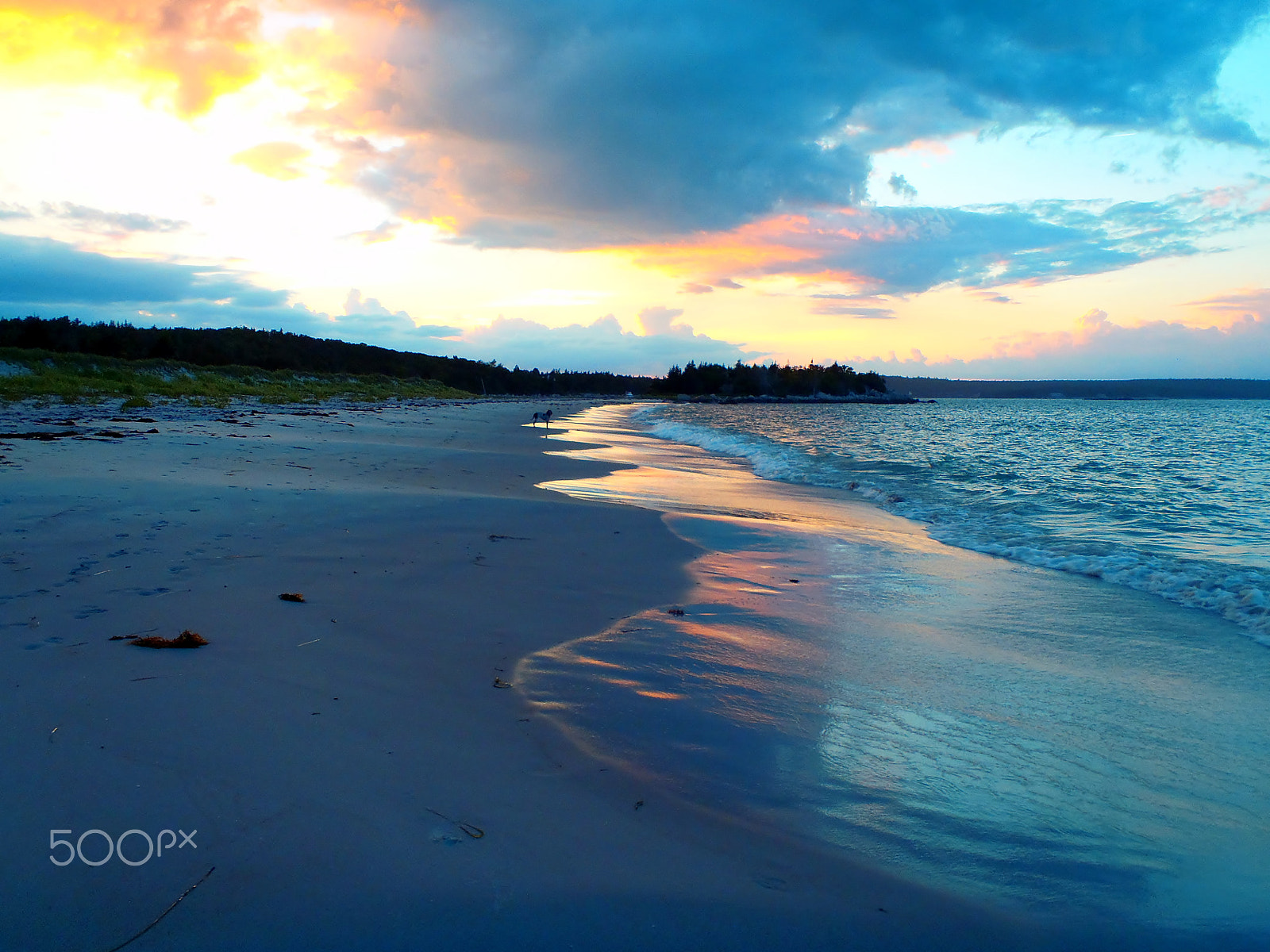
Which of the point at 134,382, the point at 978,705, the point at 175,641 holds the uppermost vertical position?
the point at 134,382

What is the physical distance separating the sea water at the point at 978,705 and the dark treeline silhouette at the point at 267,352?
1228 inches

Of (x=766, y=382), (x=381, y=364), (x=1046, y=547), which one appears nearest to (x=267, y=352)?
(x=381, y=364)

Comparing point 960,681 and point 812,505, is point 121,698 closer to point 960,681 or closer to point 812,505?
point 960,681

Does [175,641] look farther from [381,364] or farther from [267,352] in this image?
[381,364]

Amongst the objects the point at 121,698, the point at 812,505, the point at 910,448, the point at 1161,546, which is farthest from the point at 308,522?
the point at 910,448

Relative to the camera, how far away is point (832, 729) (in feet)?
9.12

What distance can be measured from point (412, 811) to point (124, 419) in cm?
1395

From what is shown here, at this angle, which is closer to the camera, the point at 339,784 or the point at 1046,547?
the point at 339,784

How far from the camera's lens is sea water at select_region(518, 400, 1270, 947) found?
2068 mm

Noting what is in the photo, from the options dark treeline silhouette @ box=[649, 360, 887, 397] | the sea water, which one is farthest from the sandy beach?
dark treeline silhouette @ box=[649, 360, 887, 397]

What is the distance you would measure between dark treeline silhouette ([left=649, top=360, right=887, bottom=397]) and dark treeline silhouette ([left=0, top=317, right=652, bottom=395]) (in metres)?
14.7

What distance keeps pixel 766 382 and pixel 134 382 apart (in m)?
99.2

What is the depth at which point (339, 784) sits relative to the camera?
208 centimetres

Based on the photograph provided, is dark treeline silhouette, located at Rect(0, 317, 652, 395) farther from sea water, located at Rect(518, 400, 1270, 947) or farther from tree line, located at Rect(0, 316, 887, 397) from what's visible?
sea water, located at Rect(518, 400, 1270, 947)
